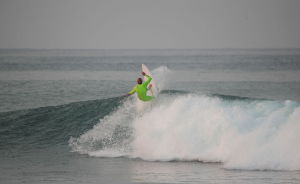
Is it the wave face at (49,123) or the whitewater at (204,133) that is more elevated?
the wave face at (49,123)

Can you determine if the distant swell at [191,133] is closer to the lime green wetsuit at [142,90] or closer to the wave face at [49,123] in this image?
the wave face at [49,123]

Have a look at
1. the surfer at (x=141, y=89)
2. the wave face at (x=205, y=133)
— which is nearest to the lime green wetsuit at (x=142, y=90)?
the surfer at (x=141, y=89)

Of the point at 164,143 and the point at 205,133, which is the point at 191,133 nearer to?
the point at 205,133

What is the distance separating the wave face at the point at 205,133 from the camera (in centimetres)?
1543

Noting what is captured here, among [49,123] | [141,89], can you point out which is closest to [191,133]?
[141,89]

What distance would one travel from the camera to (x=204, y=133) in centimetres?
1698

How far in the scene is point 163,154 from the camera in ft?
54.7

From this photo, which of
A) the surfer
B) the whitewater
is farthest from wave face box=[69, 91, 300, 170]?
the surfer

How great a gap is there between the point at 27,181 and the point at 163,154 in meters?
4.23

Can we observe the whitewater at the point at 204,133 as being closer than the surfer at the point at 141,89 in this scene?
Yes

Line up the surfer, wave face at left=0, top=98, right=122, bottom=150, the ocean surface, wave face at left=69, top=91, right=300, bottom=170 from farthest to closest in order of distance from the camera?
wave face at left=0, top=98, right=122, bottom=150 < the surfer < wave face at left=69, top=91, right=300, bottom=170 < the ocean surface

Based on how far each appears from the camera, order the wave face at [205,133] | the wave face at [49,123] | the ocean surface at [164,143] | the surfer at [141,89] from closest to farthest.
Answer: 1. the ocean surface at [164,143]
2. the wave face at [205,133]
3. the surfer at [141,89]
4. the wave face at [49,123]

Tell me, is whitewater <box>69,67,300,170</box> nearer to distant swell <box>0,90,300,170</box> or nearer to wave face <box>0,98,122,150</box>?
distant swell <box>0,90,300,170</box>

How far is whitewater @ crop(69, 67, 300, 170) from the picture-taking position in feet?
50.6
